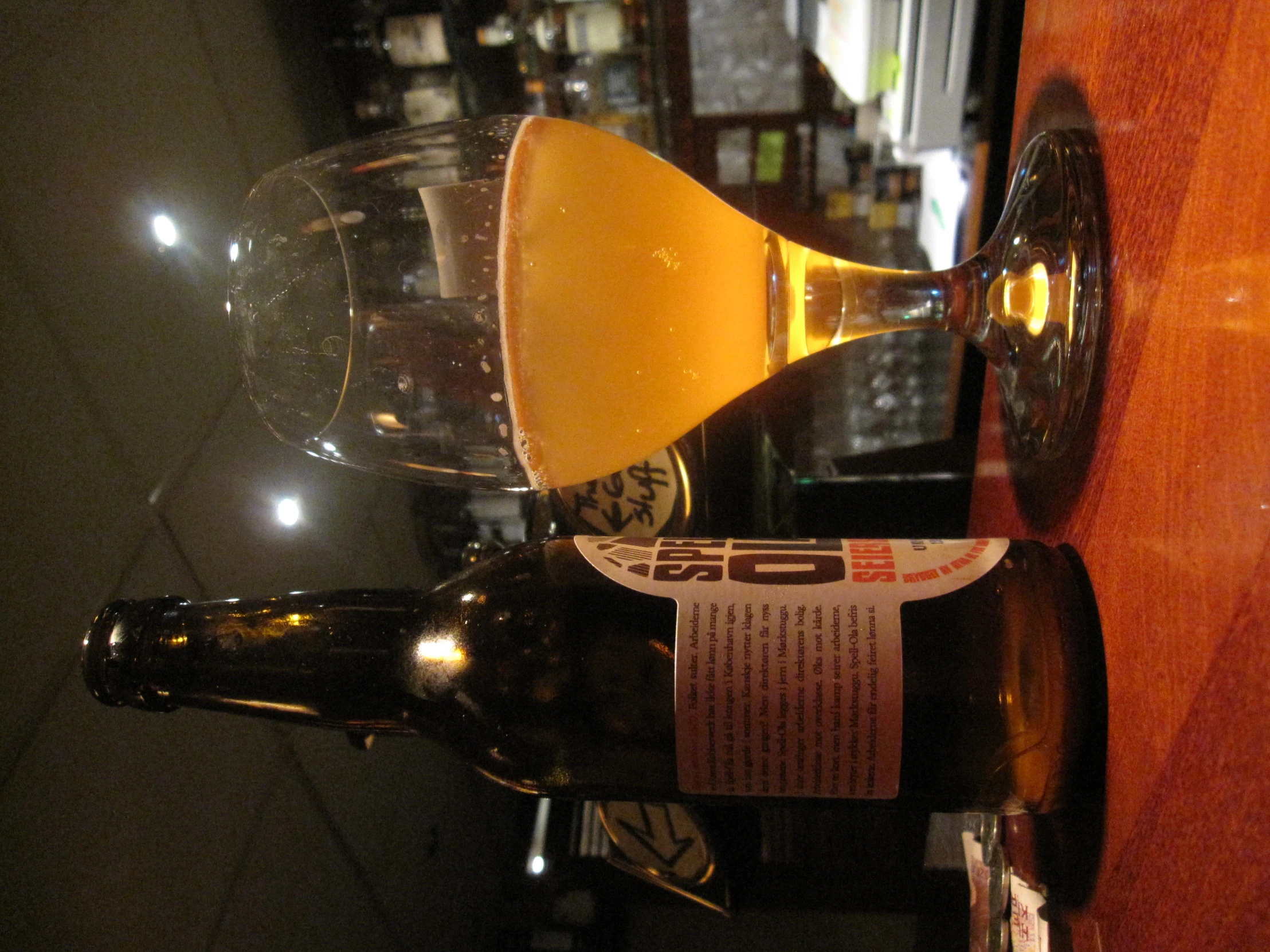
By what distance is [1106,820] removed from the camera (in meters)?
0.39

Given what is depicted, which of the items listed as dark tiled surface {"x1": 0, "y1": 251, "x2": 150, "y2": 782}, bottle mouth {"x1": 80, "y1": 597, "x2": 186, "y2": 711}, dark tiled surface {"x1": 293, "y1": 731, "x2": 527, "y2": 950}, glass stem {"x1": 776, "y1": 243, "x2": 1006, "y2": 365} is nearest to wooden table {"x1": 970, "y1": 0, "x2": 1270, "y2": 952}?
glass stem {"x1": 776, "y1": 243, "x2": 1006, "y2": 365}

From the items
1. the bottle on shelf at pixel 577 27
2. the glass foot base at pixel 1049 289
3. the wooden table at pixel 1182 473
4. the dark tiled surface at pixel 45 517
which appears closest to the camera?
the wooden table at pixel 1182 473

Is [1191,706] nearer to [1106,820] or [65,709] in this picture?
[1106,820]

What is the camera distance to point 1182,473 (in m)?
0.31

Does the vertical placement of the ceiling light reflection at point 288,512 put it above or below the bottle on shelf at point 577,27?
below

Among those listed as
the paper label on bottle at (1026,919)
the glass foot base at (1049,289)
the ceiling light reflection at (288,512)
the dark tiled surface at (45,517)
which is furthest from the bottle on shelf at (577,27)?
the paper label on bottle at (1026,919)

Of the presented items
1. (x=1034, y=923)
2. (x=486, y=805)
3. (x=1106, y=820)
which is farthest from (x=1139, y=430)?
(x=486, y=805)

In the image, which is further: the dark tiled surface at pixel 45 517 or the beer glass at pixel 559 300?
the dark tiled surface at pixel 45 517

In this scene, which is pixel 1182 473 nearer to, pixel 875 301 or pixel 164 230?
pixel 875 301

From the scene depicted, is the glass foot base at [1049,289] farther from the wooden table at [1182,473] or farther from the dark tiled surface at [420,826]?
the dark tiled surface at [420,826]

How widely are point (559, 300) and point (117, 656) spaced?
38 centimetres

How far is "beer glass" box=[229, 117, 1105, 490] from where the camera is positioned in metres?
0.44

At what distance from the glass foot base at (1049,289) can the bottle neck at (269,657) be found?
396 millimetres

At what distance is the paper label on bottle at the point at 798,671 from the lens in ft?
1.42
